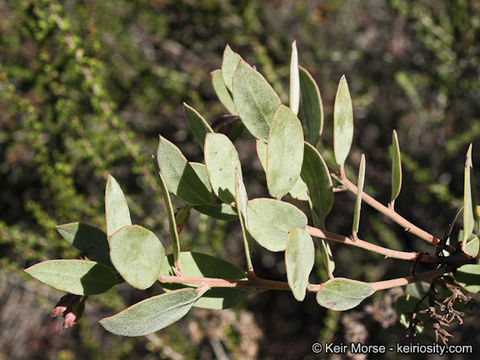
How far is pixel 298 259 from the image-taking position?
1.56 ft

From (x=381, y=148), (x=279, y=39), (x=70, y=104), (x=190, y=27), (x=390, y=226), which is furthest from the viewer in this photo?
(x=381, y=148)

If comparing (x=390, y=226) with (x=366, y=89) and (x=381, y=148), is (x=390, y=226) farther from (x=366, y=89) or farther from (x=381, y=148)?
(x=366, y=89)

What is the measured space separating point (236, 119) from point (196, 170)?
0.10 meters

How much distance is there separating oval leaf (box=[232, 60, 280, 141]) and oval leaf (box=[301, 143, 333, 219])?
0.06m

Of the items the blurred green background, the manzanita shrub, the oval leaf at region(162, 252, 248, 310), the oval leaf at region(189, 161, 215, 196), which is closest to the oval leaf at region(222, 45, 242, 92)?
the manzanita shrub

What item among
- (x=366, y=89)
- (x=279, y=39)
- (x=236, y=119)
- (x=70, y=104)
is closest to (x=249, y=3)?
(x=279, y=39)

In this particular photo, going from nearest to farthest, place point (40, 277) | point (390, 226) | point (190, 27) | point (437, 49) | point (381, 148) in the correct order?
point (40, 277) → point (437, 49) → point (390, 226) → point (190, 27) → point (381, 148)

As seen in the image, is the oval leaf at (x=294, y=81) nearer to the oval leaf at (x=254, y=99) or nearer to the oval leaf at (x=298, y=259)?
the oval leaf at (x=254, y=99)

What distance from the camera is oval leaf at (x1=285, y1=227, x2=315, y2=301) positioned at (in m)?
0.46

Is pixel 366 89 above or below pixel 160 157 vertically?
below

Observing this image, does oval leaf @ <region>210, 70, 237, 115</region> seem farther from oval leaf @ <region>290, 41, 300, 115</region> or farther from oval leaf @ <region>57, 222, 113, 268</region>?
oval leaf @ <region>57, 222, 113, 268</region>

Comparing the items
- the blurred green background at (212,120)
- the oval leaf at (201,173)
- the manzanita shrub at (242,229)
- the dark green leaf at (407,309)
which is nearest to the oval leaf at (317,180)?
the manzanita shrub at (242,229)

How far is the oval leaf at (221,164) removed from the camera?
0.49 meters

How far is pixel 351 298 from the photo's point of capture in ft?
1.73
